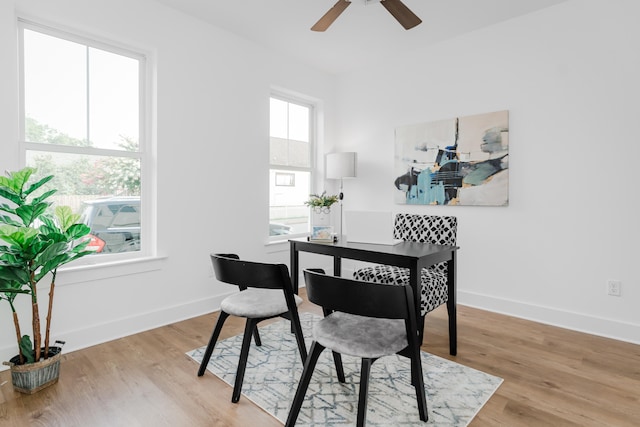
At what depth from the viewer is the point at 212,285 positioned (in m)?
3.39

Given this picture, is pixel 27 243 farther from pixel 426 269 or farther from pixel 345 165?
pixel 345 165

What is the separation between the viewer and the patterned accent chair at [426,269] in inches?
94.6

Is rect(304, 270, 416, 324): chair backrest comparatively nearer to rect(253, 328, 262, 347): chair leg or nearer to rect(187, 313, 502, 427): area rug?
rect(187, 313, 502, 427): area rug

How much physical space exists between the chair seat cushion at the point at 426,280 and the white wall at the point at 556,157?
1.08 metres

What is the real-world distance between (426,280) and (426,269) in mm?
322

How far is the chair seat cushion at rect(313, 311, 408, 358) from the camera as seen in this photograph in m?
1.53

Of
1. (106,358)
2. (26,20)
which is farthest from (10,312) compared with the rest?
(26,20)

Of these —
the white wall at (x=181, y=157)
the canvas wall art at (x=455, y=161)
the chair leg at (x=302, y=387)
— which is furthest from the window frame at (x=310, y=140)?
the chair leg at (x=302, y=387)

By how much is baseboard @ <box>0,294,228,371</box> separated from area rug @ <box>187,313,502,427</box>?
0.70m

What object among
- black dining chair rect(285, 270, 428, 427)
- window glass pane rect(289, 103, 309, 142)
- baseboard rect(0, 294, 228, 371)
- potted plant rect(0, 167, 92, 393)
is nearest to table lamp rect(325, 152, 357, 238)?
window glass pane rect(289, 103, 309, 142)

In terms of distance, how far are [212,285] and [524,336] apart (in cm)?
276

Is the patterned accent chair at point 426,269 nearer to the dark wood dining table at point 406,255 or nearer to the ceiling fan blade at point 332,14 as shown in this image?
the dark wood dining table at point 406,255

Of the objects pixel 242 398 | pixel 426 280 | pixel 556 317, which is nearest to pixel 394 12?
pixel 426 280

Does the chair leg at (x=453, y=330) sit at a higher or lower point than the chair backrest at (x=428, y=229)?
lower
